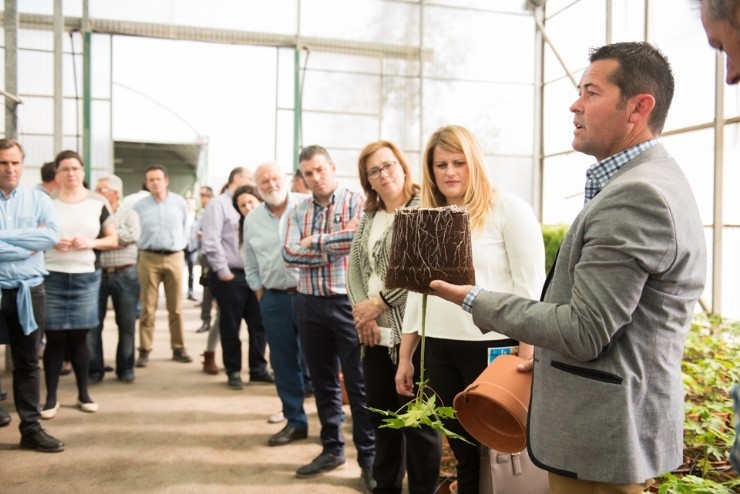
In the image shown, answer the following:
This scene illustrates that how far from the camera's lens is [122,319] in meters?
5.34

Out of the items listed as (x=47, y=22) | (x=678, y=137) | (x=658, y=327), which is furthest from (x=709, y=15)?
(x=47, y=22)

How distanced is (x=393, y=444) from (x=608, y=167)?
184 cm

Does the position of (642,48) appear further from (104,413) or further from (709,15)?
(104,413)

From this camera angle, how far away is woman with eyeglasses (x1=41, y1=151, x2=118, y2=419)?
4199mm

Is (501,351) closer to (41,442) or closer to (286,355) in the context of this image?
(286,355)

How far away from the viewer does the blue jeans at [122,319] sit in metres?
5.32

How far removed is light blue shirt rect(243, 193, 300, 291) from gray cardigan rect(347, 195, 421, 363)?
3.79 ft

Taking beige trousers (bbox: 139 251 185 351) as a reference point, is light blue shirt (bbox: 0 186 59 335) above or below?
above

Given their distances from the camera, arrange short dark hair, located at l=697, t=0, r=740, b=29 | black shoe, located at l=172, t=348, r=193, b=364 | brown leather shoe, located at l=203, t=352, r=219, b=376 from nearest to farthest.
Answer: short dark hair, located at l=697, t=0, r=740, b=29, brown leather shoe, located at l=203, t=352, r=219, b=376, black shoe, located at l=172, t=348, r=193, b=364

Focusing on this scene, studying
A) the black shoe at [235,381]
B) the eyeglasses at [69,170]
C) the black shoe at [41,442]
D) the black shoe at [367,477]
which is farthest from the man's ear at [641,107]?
the black shoe at [235,381]

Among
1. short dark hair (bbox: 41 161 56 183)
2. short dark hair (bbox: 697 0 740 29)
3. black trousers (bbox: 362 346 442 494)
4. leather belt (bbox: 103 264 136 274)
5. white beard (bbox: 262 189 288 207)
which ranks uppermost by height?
short dark hair (bbox: 41 161 56 183)

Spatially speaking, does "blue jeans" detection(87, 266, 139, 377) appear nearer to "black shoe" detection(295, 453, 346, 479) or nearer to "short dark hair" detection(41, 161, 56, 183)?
"short dark hair" detection(41, 161, 56, 183)

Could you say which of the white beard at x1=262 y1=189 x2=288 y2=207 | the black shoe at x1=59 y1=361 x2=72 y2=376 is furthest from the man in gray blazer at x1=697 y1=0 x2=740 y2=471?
the black shoe at x1=59 y1=361 x2=72 y2=376

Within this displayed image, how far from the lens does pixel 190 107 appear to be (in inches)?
386
